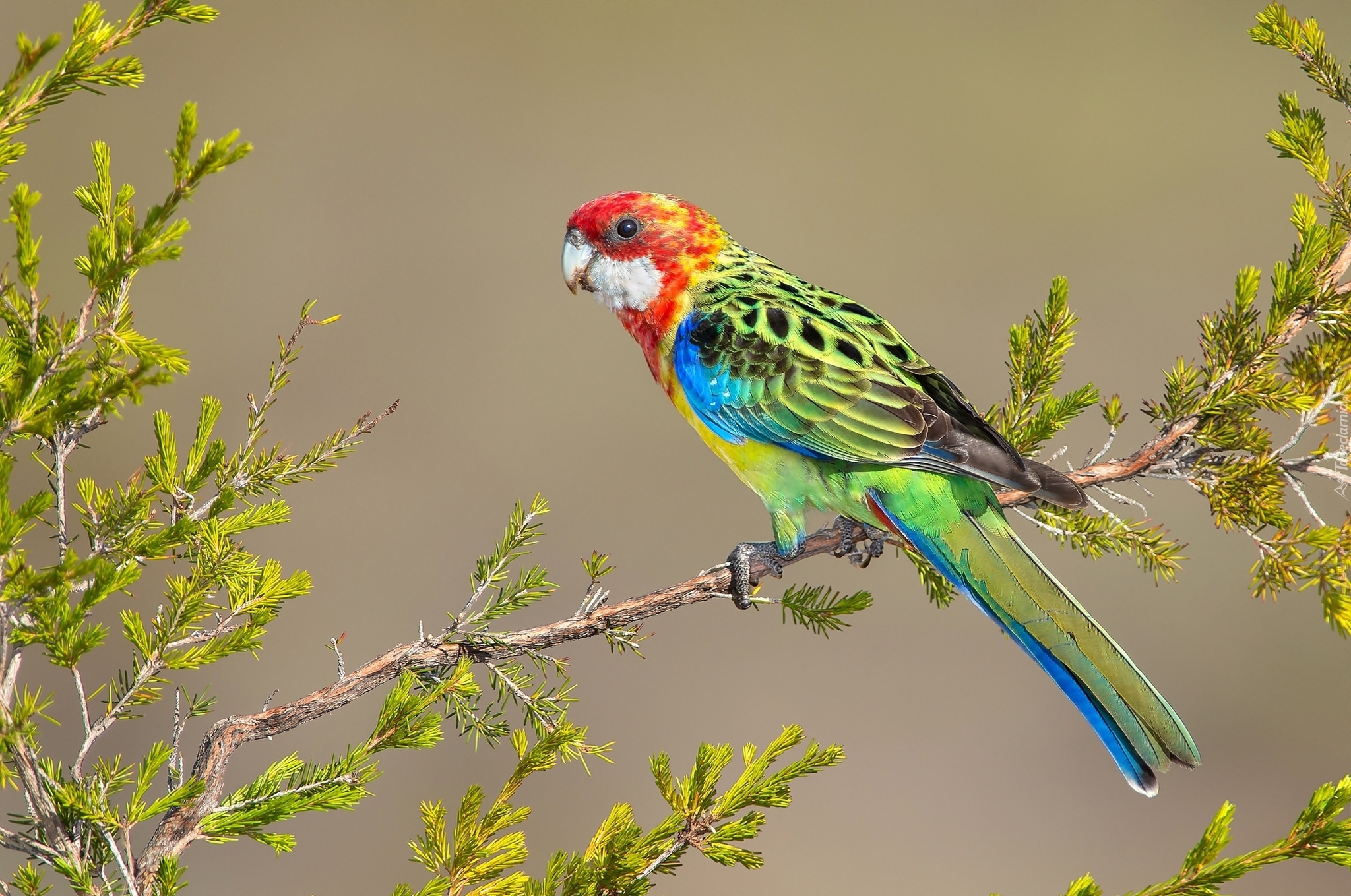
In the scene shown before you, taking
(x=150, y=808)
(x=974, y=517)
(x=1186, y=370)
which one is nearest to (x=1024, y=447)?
(x=974, y=517)

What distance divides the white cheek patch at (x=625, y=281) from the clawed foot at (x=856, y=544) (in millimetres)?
748

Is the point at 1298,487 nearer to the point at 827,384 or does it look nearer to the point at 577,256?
the point at 827,384

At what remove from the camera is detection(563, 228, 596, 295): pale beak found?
249 cm

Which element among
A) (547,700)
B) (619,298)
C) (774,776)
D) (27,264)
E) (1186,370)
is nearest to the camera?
(27,264)

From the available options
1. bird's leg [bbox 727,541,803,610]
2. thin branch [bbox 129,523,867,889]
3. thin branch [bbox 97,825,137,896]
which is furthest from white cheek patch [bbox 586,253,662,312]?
thin branch [bbox 97,825,137,896]

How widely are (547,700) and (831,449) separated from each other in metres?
0.81

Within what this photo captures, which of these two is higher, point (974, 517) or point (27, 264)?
point (27, 264)

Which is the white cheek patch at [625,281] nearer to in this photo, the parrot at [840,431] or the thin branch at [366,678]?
the parrot at [840,431]

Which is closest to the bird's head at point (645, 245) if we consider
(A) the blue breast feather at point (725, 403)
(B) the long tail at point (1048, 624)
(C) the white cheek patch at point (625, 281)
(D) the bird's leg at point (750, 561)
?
(C) the white cheek patch at point (625, 281)

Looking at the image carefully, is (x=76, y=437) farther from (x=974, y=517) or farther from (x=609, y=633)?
(x=974, y=517)

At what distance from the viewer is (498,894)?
4.15ft

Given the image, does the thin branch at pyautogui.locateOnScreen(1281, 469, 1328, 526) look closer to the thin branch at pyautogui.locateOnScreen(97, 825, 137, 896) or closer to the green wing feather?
the green wing feather

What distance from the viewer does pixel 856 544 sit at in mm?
2232

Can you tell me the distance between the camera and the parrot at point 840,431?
170 centimetres
